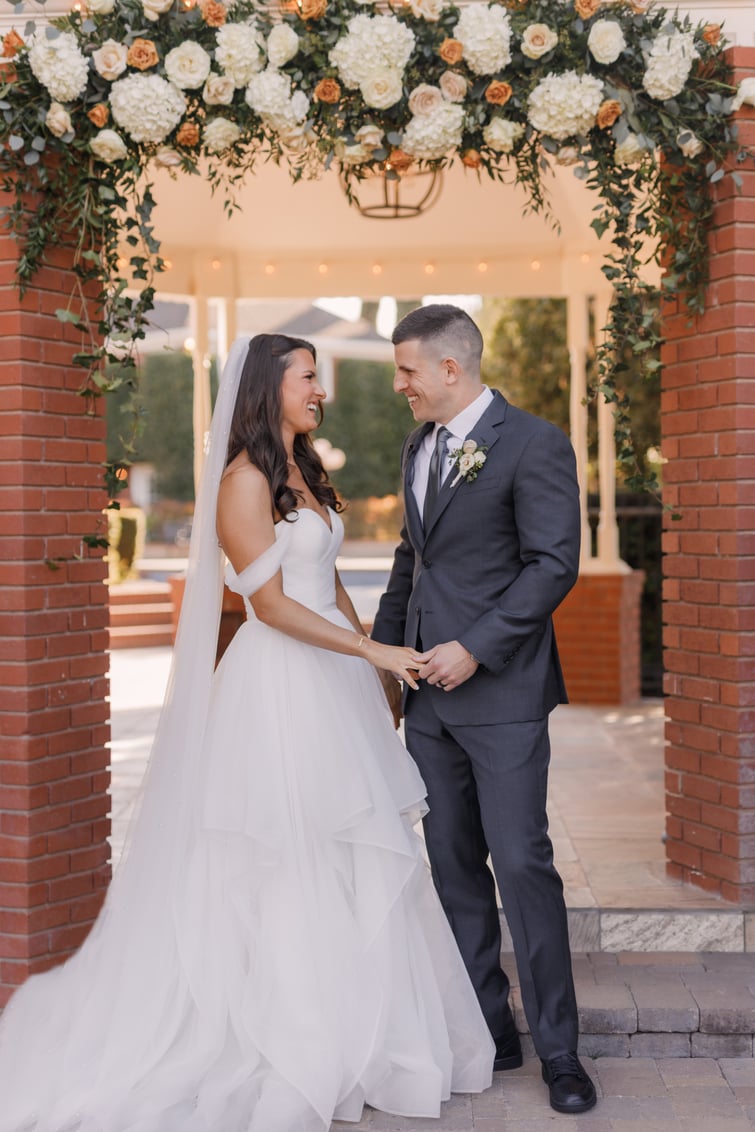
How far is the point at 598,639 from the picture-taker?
29.4 ft

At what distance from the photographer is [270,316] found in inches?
555

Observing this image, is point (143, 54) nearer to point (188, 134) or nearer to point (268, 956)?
point (188, 134)

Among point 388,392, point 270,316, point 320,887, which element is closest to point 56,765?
point 320,887

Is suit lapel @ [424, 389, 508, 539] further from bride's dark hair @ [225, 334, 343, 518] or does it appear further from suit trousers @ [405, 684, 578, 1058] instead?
suit trousers @ [405, 684, 578, 1058]

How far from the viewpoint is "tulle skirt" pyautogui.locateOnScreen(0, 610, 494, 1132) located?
311 centimetres

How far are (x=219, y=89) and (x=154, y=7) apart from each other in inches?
11.8

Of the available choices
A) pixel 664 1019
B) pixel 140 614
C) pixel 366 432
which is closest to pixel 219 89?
pixel 664 1019

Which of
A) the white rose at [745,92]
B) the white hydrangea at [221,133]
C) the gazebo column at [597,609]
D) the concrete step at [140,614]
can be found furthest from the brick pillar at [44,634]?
the concrete step at [140,614]

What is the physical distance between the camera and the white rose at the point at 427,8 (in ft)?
11.9

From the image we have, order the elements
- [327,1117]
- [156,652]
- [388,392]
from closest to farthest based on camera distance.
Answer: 1. [327,1117]
2. [156,652]
3. [388,392]

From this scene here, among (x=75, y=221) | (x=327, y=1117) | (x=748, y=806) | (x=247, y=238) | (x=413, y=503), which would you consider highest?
(x=247, y=238)

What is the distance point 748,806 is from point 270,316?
35.8 feet

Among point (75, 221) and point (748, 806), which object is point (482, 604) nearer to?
point (748, 806)

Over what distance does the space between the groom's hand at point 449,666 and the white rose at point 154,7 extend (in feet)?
6.82
